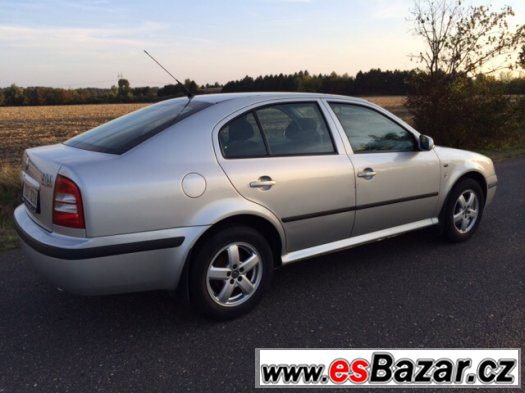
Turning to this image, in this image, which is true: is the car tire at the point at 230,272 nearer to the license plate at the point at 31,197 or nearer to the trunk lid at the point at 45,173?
the trunk lid at the point at 45,173

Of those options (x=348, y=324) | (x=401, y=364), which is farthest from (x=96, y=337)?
(x=401, y=364)

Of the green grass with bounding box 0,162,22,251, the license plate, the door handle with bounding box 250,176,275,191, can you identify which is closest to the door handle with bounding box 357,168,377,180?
the door handle with bounding box 250,176,275,191

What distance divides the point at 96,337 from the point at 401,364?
1.92 metres

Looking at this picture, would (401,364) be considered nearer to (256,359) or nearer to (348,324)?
(348,324)

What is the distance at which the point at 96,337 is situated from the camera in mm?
3021

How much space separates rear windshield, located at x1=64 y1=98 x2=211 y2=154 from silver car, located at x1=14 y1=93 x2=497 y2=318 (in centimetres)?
2

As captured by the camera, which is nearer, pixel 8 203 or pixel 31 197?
pixel 31 197

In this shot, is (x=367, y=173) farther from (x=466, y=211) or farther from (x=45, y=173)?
(x=45, y=173)

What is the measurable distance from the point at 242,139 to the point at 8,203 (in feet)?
16.4

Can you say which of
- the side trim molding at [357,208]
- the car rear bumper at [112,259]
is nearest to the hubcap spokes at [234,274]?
the car rear bumper at [112,259]

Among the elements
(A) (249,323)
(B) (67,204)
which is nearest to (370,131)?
(A) (249,323)

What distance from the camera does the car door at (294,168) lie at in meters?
3.21

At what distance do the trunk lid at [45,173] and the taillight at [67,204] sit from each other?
6 cm

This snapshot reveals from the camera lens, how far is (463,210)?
4.68m
